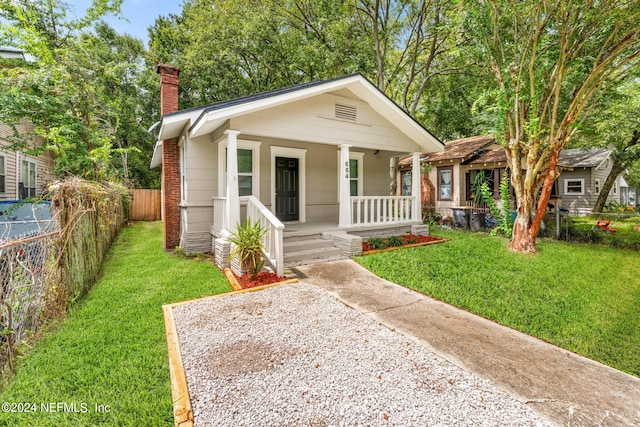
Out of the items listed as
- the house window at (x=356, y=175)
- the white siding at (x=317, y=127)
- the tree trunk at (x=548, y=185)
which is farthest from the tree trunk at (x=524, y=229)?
the house window at (x=356, y=175)

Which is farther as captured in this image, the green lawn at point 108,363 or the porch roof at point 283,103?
the porch roof at point 283,103

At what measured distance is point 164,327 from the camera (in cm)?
365

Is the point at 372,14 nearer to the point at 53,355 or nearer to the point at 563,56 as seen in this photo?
the point at 563,56

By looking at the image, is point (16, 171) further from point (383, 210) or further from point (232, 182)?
point (383, 210)

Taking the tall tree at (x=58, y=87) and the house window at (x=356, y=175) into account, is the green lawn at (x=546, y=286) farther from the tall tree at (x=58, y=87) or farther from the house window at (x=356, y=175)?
the tall tree at (x=58, y=87)

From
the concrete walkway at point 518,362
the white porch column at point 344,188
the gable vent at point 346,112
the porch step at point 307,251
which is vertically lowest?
the concrete walkway at point 518,362

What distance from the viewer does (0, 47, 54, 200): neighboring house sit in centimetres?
1109

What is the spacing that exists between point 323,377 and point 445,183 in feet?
47.6

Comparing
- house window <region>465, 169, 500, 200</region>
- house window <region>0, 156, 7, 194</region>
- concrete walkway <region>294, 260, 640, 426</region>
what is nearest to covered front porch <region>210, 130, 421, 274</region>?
concrete walkway <region>294, 260, 640, 426</region>

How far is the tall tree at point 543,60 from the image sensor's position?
6.26m

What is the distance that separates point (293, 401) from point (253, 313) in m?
1.80

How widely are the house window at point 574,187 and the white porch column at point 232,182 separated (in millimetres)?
20720

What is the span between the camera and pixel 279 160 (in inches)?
343

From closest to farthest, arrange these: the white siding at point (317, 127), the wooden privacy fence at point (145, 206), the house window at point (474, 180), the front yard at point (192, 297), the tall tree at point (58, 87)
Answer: the front yard at point (192, 297)
the white siding at point (317, 127)
the tall tree at point (58, 87)
the house window at point (474, 180)
the wooden privacy fence at point (145, 206)
